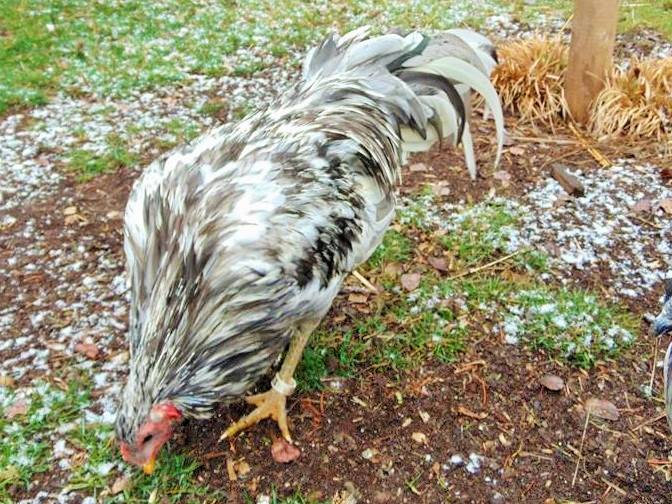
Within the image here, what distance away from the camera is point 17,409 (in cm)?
273

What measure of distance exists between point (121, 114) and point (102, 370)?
2.34 metres

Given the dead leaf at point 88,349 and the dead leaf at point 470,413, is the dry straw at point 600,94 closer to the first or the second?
the dead leaf at point 470,413

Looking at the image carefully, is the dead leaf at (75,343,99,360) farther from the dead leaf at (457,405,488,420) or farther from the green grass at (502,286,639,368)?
the green grass at (502,286,639,368)

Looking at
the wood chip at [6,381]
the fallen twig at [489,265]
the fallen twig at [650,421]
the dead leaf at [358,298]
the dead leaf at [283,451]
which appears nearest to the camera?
the dead leaf at [283,451]

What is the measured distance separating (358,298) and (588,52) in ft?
7.54

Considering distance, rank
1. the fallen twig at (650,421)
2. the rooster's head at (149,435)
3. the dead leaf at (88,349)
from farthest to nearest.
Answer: the dead leaf at (88,349), the fallen twig at (650,421), the rooster's head at (149,435)

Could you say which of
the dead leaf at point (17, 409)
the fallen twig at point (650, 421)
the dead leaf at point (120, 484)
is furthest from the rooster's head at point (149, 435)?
the fallen twig at point (650, 421)

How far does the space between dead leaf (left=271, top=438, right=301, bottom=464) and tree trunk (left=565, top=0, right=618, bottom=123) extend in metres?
3.08

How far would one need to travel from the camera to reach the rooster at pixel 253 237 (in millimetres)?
2107

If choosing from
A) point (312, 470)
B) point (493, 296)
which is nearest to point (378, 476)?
point (312, 470)

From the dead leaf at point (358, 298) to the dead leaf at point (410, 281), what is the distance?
219 mm

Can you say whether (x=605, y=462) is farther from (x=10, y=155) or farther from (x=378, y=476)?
(x=10, y=155)

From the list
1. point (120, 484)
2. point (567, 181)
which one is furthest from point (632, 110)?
point (120, 484)

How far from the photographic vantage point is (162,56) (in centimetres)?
529
